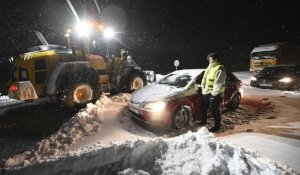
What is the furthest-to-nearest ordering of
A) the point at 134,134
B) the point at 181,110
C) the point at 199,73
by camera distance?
the point at 199,73 < the point at 181,110 < the point at 134,134

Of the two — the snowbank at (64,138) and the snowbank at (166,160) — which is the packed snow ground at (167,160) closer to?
the snowbank at (166,160)

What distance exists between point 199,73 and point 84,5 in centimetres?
701

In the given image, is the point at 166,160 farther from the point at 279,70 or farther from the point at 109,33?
the point at 279,70

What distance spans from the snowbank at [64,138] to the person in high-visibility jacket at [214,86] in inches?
114

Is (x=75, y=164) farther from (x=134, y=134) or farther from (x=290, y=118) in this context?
(x=290, y=118)

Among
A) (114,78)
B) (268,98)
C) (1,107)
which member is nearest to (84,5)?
(114,78)

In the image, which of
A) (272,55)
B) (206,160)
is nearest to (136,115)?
(206,160)

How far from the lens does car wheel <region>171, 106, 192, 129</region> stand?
681cm

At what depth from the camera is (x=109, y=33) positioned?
11.7 m

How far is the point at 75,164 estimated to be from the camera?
4.30 metres

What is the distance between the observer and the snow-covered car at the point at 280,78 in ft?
42.6

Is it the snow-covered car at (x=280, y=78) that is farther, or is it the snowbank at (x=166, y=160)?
the snow-covered car at (x=280, y=78)

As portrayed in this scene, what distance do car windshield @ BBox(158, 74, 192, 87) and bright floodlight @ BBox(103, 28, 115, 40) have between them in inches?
169

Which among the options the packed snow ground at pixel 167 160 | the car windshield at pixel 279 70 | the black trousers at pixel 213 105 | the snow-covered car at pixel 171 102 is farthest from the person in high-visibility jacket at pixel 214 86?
the car windshield at pixel 279 70
